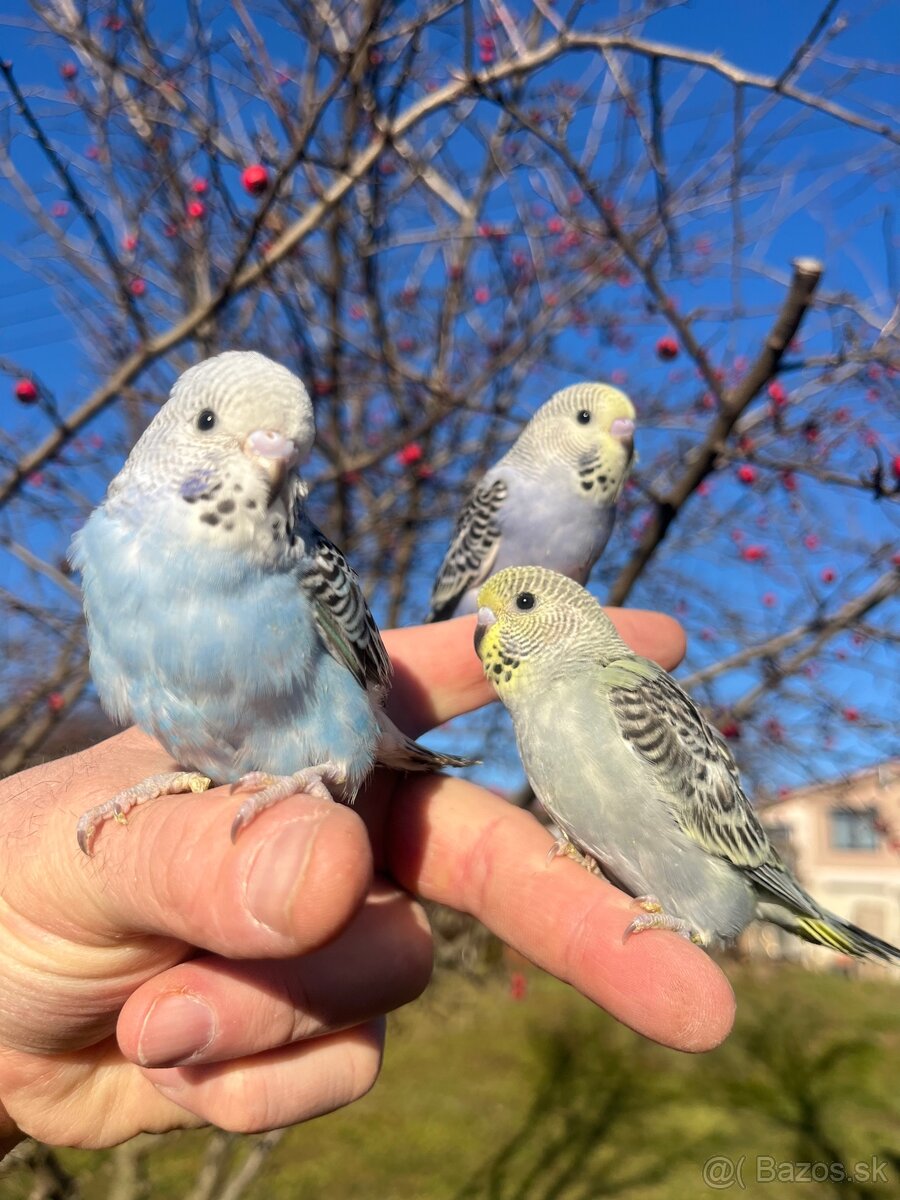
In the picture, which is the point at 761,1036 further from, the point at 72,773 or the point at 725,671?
the point at 72,773

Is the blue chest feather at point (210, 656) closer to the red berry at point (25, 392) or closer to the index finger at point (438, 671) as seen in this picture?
the index finger at point (438, 671)

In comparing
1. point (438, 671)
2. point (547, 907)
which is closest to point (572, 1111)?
point (438, 671)

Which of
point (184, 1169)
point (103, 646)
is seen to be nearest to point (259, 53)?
point (103, 646)

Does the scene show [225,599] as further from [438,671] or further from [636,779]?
[438,671]

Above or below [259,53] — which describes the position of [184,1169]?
below

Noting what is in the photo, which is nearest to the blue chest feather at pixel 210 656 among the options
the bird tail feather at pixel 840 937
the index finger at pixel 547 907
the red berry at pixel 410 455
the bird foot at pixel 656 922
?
the index finger at pixel 547 907

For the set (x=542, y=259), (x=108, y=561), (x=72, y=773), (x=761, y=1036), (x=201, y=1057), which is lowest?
(x=761, y=1036)

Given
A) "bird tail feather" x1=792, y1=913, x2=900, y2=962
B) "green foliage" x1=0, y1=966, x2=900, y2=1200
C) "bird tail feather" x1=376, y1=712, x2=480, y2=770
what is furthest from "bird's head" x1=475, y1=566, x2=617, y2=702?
"green foliage" x1=0, y1=966, x2=900, y2=1200
